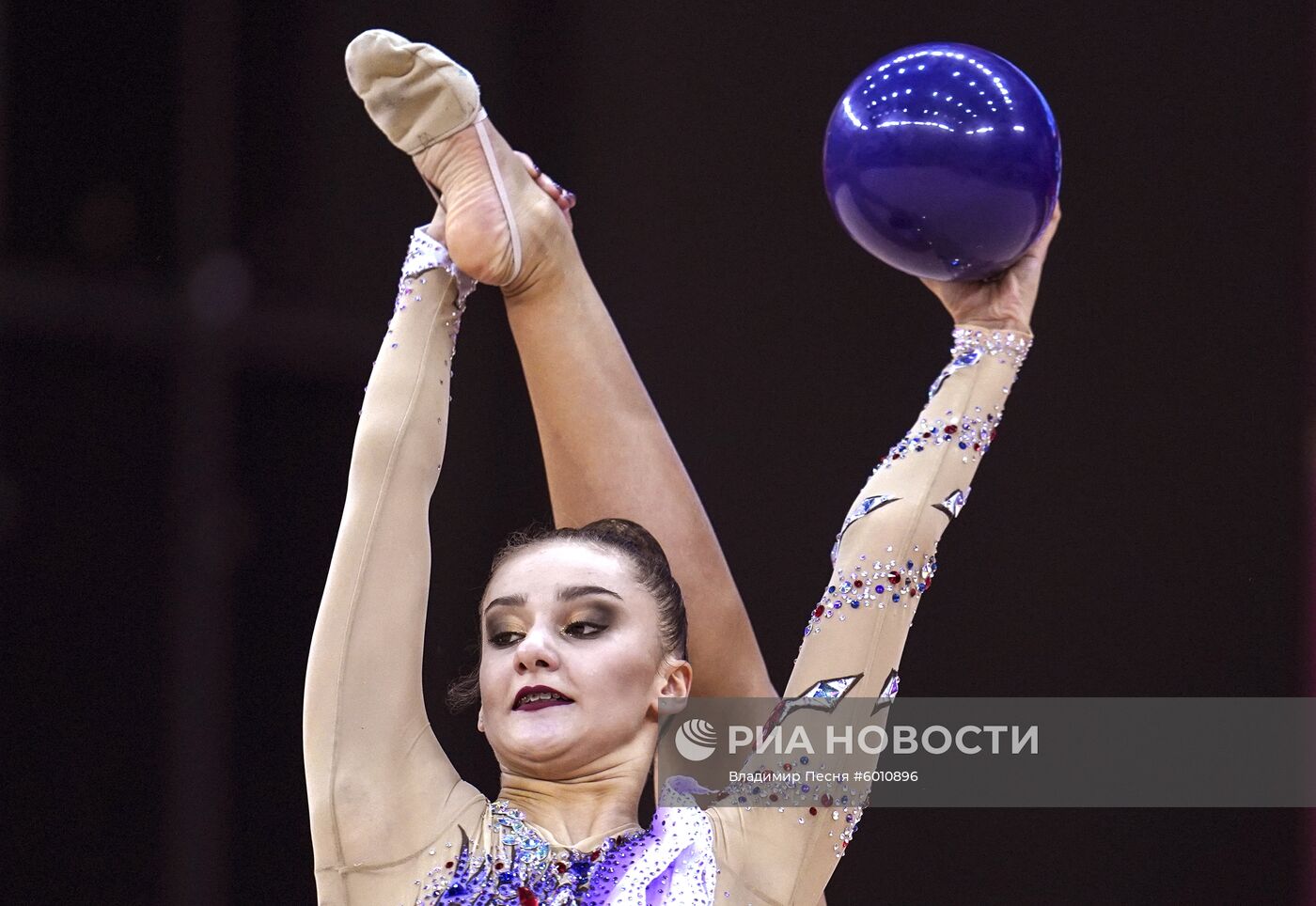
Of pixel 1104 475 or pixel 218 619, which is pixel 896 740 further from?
pixel 218 619

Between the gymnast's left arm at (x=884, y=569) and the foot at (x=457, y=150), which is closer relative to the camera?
the gymnast's left arm at (x=884, y=569)

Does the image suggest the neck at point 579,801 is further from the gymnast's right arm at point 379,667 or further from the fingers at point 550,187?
the fingers at point 550,187

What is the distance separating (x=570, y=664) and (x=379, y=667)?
0.18 meters

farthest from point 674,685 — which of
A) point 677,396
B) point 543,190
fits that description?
point 677,396

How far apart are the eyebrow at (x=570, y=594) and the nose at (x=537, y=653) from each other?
1.6 inches

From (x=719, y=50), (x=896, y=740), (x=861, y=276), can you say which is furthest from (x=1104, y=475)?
(x=719, y=50)

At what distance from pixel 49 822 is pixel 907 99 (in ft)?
5.70

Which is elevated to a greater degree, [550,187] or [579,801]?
[550,187]

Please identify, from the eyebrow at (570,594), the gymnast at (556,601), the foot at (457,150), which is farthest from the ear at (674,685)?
the foot at (457,150)

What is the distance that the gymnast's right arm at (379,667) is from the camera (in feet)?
4.99

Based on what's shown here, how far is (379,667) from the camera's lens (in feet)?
5.07

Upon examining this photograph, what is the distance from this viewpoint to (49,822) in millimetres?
2572

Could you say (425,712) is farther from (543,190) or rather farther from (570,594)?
(543,190)

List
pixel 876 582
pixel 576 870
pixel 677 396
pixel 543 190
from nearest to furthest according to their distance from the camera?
1. pixel 576 870
2. pixel 876 582
3. pixel 543 190
4. pixel 677 396
